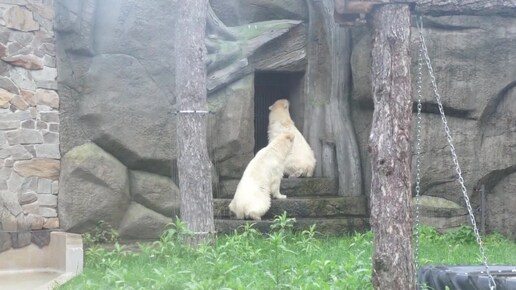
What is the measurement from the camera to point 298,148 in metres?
10.9

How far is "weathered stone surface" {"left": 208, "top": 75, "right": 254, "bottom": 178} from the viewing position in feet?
34.5

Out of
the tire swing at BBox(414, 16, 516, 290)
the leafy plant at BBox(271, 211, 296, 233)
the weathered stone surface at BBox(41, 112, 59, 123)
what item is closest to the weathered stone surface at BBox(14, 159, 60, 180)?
the weathered stone surface at BBox(41, 112, 59, 123)

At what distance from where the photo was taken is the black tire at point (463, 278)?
17.4ft

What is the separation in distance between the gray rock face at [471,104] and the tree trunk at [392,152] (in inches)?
192

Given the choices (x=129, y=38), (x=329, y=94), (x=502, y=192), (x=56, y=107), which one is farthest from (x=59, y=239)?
(x=502, y=192)

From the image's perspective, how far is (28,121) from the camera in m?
9.52

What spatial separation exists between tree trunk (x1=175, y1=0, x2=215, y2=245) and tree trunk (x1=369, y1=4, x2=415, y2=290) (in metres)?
2.92

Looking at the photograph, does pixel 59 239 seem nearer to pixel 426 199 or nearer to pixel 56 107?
pixel 56 107

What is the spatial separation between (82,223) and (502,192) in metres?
5.53

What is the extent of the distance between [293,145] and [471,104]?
246 centimetres

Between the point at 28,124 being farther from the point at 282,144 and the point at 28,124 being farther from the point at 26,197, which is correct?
the point at 282,144

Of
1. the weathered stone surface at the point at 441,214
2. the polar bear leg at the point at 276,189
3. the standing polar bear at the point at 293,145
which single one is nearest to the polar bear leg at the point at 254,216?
the polar bear leg at the point at 276,189

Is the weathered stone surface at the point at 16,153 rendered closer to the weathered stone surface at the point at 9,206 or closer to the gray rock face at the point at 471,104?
the weathered stone surface at the point at 9,206

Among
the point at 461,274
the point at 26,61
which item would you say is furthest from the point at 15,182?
the point at 461,274
